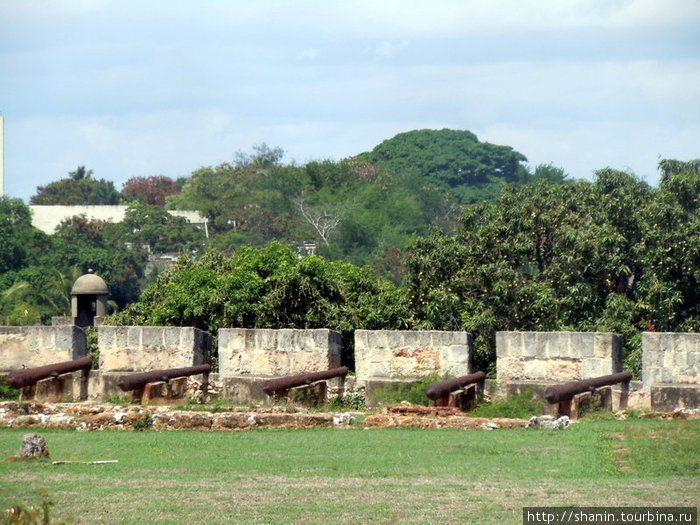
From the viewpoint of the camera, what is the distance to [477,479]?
10242 mm

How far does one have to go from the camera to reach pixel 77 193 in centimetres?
9700

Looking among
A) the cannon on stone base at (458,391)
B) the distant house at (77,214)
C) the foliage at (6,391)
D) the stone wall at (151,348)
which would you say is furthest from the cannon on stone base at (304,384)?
the distant house at (77,214)

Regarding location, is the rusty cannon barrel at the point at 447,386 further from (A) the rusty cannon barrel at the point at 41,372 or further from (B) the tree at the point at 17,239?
(B) the tree at the point at 17,239

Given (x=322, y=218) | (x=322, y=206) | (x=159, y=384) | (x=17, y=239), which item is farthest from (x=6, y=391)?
(x=322, y=206)

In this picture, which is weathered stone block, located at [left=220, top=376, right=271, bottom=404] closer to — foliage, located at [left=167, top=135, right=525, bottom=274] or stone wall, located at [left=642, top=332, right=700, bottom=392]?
stone wall, located at [left=642, top=332, right=700, bottom=392]

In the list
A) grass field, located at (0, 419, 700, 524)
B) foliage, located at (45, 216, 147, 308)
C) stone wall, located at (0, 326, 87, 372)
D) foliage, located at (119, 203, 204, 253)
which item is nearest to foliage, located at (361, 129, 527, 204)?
foliage, located at (119, 203, 204, 253)

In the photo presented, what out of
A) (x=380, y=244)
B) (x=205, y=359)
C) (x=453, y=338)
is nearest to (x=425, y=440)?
(x=453, y=338)

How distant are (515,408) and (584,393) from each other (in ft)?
2.81

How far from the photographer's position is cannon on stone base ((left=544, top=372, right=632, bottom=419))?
14.2 meters

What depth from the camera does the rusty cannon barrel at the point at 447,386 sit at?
574 inches

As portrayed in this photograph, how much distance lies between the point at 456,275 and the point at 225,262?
227 inches

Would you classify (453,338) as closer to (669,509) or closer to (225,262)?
(669,509)

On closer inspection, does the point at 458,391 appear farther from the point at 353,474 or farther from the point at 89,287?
the point at 89,287

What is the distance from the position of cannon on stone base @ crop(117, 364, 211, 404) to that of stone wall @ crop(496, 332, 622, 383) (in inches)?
148
